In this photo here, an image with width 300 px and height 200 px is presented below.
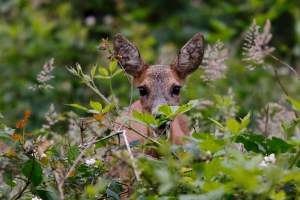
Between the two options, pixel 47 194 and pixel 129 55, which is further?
pixel 129 55

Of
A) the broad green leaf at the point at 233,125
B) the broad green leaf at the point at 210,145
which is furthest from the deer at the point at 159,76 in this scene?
the broad green leaf at the point at 233,125

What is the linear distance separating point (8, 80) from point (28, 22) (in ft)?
6.32

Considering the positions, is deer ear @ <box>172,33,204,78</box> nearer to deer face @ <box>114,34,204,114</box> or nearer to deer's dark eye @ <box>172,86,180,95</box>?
deer face @ <box>114,34,204,114</box>

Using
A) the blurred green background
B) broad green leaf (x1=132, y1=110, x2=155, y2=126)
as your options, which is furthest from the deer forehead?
broad green leaf (x1=132, y1=110, x2=155, y2=126)

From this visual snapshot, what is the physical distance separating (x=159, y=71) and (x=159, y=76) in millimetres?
78

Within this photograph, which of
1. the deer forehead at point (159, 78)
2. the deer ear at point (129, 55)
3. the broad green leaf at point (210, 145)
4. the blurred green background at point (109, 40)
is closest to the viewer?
the broad green leaf at point (210, 145)

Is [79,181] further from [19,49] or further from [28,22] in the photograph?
[28,22]

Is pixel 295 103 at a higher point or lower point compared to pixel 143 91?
lower

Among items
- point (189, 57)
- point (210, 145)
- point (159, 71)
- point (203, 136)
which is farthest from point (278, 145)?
point (189, 57)

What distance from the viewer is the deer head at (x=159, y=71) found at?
5668 mm

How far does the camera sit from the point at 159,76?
19.2 feet

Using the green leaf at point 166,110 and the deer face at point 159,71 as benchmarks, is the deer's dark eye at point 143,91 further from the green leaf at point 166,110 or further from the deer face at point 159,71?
the green leaf at point 166,110

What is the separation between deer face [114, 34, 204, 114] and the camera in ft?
18.6

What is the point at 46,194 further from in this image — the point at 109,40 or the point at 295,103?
the point at 109,40
